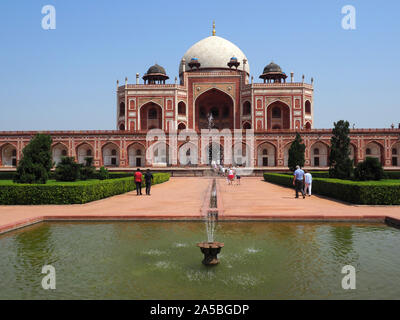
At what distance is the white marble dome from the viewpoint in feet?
144

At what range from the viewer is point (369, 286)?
375 cm

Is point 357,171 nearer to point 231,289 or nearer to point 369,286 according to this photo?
point 369,286

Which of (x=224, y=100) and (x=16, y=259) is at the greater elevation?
(x=224, y=100)

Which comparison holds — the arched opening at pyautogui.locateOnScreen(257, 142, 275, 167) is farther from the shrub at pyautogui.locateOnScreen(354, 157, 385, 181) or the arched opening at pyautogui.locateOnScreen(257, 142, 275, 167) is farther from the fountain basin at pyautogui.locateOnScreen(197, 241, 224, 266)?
the fountain basin at pyautogui.locateOnScreen(197, 241, 224, 266)

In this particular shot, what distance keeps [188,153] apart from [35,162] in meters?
23.1

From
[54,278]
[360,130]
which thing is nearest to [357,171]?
[54,278]

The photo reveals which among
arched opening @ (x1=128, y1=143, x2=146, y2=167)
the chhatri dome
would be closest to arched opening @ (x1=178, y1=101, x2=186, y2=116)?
the chhatri dome

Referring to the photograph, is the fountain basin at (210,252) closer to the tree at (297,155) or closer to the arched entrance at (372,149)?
the tree at (297,155)

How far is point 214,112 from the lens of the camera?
43875mm

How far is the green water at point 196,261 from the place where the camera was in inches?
143

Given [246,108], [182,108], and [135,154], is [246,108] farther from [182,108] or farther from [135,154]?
A: [135,154]

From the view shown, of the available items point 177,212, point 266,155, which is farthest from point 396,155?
point 177,212
